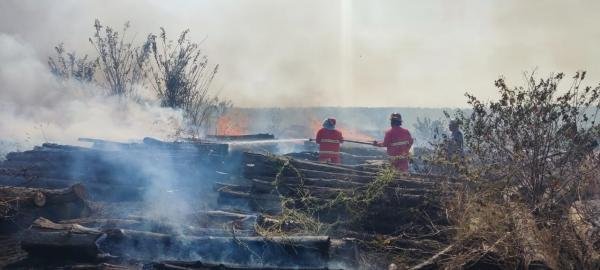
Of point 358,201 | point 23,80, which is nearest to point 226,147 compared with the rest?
point 358,201

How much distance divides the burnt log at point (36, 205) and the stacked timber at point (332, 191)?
2.50 meters

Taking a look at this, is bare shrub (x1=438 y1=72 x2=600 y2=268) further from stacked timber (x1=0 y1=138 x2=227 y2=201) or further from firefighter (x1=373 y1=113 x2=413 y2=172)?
stacked timber (x1=0 y1=138 x2=227 y2=201)

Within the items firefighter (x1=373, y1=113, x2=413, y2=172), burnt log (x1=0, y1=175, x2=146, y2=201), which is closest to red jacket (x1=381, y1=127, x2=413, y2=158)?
firefighter (x1=373, y1=113, x2=413, y2=172)

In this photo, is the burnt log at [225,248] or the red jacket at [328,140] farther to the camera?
the red jacket at [328,140]

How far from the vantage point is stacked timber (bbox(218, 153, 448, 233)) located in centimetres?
729

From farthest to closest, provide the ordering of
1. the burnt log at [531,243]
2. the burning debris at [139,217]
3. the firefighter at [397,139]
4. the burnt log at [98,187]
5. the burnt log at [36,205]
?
the firefighter at [397,139] < the burnt log at [98,187] < the burnt log at [36,205] < the burning debris at [139,217] < the burnt log at [531,243]

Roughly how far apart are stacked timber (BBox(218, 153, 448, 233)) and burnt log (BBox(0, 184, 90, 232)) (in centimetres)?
250

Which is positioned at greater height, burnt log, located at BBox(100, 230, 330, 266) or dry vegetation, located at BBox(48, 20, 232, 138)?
dry vegetation, located at BBox(48, 20, 232, 138)

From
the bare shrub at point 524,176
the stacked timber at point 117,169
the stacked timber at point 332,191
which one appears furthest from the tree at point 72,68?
the bare shrub at point 524,176

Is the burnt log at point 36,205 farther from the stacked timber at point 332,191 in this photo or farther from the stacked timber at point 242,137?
the stacked timber at point 242,137

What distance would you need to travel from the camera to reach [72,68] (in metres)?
19.3

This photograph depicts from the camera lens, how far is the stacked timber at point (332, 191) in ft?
23.9

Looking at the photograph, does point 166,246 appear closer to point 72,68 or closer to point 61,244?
point 61,244

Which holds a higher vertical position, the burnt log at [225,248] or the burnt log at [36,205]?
the burnt log at [36,205]
